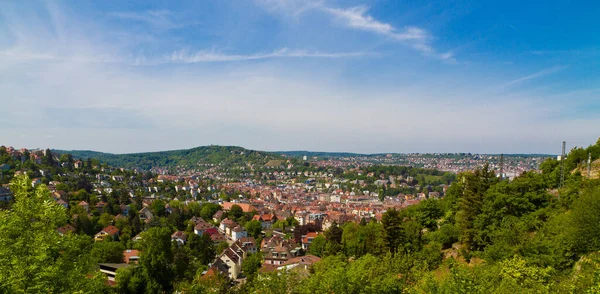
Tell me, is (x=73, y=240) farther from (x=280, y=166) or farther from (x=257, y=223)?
(x=280, y=166)

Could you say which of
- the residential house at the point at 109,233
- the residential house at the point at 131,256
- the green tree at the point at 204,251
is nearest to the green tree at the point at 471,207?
the green tree at the point at 204,251

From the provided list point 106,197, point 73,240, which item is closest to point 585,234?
point 73,240

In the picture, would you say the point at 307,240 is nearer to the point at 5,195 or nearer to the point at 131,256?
the point at 131,256

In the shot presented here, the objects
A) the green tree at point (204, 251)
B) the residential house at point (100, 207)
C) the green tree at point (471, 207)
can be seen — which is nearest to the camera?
the green tree at point (471, 207)

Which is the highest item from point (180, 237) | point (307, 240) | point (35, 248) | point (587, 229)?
point (35, 248)

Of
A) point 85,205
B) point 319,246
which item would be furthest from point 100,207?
point 319,246

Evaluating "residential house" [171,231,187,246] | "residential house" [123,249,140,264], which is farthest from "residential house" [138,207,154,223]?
"residential house" [123,249,140,264]

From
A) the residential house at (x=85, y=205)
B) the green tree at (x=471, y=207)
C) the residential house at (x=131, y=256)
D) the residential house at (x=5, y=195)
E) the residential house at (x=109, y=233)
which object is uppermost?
the green tree at (x=471, y=207)

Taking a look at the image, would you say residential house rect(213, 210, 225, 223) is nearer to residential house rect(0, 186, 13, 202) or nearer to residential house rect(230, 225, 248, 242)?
residential house rect(230, 225, 248, 242)

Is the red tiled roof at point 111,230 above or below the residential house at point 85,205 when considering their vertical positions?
below

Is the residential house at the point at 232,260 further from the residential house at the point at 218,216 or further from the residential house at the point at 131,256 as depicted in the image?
the residential house at the point at 218,216

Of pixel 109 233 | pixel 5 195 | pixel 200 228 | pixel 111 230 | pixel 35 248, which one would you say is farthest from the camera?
pixel 200 228
